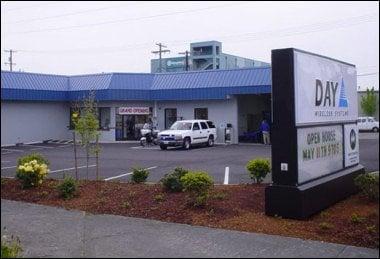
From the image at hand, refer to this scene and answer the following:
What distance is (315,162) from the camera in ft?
30.8

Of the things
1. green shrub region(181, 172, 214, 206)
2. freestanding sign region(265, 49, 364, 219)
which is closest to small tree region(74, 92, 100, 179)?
green shrub region(181, 172, 214, 206)

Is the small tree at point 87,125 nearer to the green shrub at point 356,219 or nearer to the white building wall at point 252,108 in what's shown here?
the green shrub at point 356,219

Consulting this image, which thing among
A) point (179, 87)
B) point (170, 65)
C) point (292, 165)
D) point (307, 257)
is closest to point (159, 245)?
point (307, 257)

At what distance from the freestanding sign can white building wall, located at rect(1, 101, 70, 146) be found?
28181mm

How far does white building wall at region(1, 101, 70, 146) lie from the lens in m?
35.2

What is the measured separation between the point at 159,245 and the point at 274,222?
232 centimetres

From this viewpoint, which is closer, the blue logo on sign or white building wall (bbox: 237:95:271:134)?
the blue logo on sign

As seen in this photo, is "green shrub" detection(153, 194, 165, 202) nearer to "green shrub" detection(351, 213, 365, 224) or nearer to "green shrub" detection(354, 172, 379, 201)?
"green shrub" detection(351, 213, 365, 224)

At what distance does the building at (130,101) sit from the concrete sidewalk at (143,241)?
24714 millimetres

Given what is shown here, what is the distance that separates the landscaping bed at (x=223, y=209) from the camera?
303 inches

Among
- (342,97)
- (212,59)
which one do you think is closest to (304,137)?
(342,97)

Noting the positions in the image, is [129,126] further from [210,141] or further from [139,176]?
[139,176]

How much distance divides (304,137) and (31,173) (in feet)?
23.1

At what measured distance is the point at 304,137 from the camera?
8.98m
